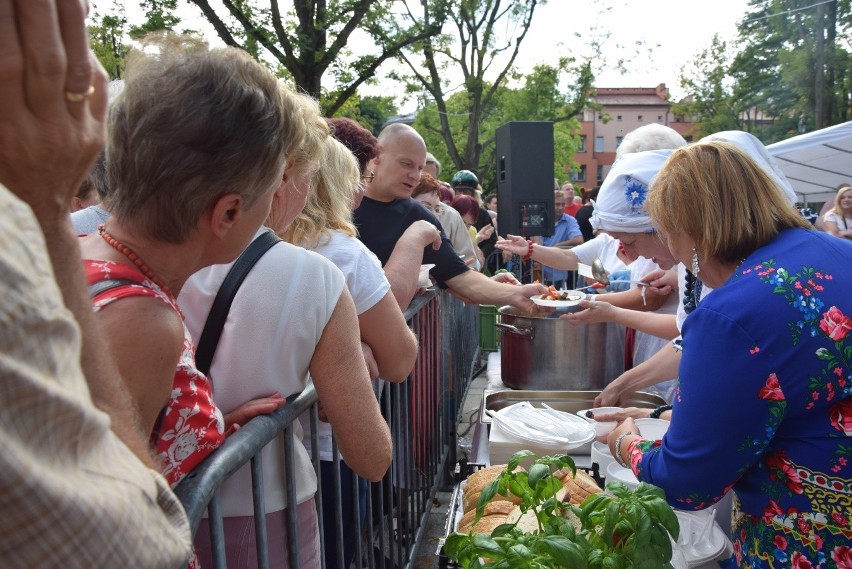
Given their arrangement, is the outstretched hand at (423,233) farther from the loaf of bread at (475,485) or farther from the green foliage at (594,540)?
the green foliage at (594,540)

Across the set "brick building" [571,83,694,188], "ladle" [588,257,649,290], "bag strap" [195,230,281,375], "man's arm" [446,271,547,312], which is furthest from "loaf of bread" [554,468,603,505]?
"brick building" [571,83,694,188]

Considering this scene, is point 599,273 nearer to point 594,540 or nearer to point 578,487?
point 578,487

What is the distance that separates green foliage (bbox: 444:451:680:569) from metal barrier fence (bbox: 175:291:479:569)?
1.56 feet

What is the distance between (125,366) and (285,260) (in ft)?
1.87

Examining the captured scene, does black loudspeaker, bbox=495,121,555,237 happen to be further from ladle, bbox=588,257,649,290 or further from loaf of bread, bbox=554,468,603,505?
loaf of bread, bbox=554,468,603,505

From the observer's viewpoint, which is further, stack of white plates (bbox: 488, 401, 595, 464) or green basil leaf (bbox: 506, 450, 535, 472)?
stack of white plates (bbox: 488, 401, 595, 464)

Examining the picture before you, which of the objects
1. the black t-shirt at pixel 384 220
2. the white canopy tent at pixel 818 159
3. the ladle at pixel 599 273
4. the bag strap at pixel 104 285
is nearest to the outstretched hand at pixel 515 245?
the ladle at pixel 599 273

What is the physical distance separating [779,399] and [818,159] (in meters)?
15.6

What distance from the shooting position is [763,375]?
61.7 inches

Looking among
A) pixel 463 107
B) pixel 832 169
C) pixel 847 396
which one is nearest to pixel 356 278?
pixel 847 396

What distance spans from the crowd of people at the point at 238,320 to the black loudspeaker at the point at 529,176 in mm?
4808

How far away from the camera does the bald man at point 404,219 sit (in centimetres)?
335

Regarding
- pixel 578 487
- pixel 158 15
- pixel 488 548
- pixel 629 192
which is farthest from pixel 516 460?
pixel 158 15

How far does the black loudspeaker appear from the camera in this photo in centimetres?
729
